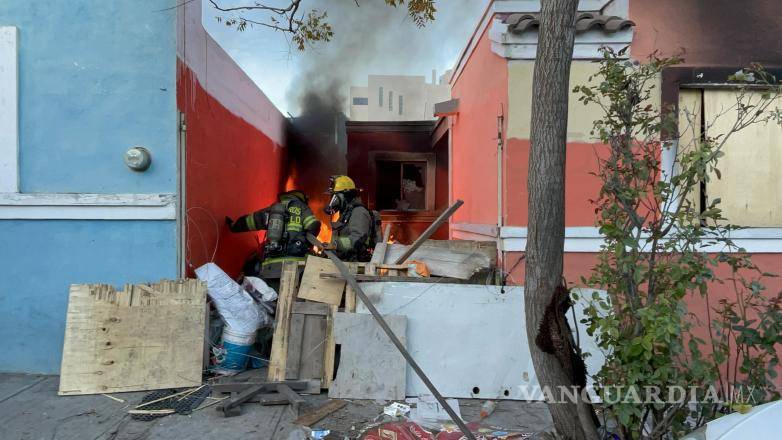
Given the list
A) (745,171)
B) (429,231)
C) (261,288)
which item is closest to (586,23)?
(745,171)

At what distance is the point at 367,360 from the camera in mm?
3994

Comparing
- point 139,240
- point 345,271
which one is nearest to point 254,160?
point 139,240

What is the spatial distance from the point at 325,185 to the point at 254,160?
3.66 meters

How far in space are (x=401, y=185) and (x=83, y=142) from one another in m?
6.77

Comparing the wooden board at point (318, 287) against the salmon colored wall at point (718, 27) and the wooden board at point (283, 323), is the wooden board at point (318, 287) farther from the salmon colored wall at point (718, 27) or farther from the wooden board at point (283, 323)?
the salmon colored wall at point (718, 27)

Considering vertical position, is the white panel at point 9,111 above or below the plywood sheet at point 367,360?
above

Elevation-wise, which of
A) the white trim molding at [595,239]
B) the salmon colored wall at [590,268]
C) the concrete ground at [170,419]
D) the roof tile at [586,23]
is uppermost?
the roof tile at [586,23]

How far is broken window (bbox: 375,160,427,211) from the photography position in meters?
10.2

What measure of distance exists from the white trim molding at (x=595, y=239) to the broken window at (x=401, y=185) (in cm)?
561

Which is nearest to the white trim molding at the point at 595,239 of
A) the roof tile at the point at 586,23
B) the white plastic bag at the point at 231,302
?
the roof tile at the point at 586,23

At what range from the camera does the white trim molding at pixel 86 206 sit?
4406 mm

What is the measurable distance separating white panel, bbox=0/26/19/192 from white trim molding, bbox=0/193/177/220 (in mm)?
193

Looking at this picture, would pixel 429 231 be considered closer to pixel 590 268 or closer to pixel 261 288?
pixel 590 268

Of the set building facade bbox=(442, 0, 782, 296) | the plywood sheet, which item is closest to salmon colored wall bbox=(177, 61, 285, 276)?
the plywood sheet
